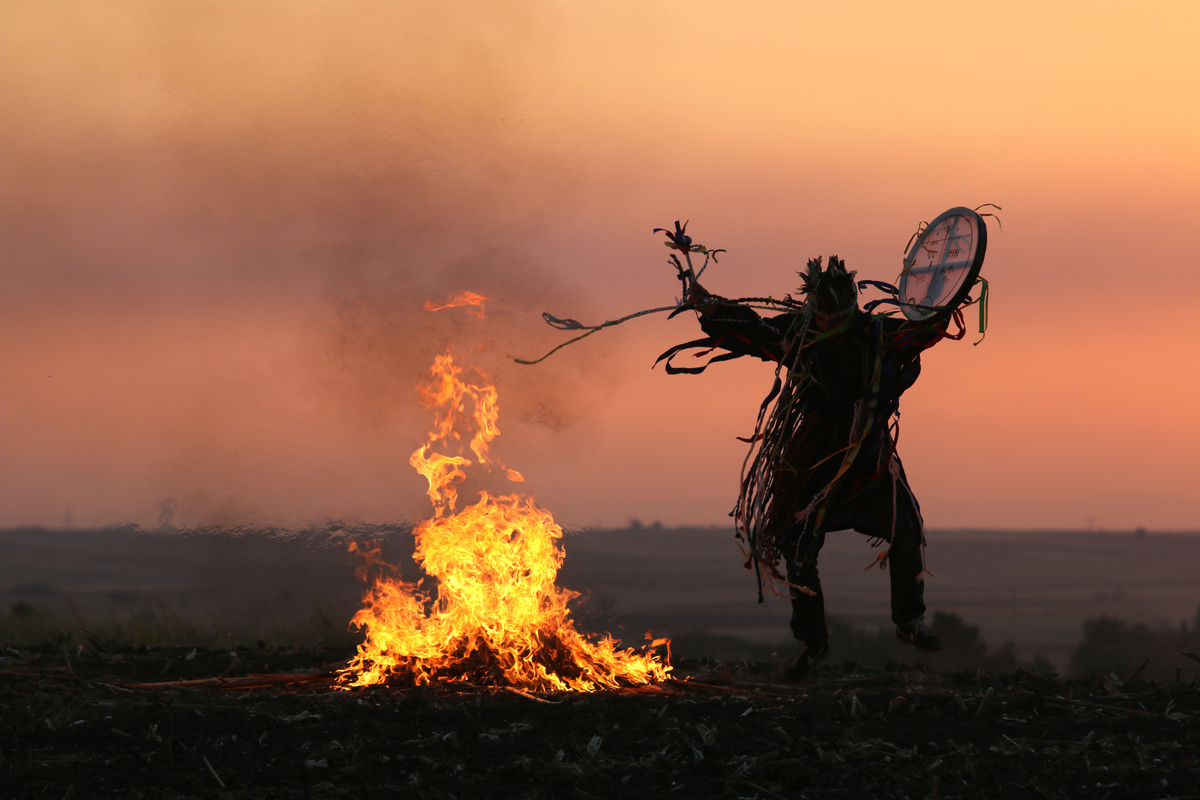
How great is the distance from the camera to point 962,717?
693 centimetres

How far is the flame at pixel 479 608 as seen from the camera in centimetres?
849

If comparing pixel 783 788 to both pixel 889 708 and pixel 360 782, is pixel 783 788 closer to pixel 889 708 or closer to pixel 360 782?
pixel 889 708

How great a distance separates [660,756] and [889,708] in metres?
1.86

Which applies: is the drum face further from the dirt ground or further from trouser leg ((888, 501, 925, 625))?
the dirt ground

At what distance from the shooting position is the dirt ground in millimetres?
5715

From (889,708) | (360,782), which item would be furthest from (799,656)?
(360,782)

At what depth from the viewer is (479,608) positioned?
862cm

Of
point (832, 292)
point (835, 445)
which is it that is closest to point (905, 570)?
point (835, 445)

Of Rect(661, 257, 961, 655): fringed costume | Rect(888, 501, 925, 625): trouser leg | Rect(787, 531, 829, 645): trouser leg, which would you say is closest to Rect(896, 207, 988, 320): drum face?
Rect(661, 257, 961, 655): fringed costume

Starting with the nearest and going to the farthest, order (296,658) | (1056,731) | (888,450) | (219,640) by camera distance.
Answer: (1056,731) → (888,450) → (296,658) → (219,640)

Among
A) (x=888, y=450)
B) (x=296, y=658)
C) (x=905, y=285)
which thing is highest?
(x=905, y=285)

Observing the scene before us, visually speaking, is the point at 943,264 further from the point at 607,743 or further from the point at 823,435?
the point at 607,743

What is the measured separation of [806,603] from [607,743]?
2.69 meters

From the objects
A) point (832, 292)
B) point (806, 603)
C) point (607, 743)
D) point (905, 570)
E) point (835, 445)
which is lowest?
point (607, 743)
